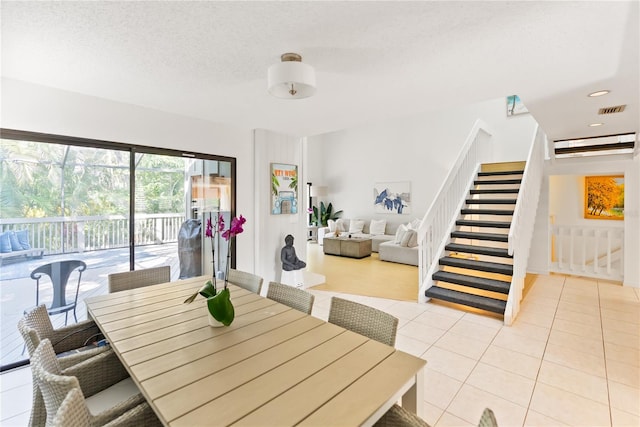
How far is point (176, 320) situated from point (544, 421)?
93.6 inches

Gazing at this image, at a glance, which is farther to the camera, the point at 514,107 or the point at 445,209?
the point at 514,107

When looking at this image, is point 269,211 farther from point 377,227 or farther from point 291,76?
→ point 377,227

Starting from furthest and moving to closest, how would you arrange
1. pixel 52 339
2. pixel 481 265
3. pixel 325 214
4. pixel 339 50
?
pixel 325 214
pixel 481 265
pixel 339 50
pixel 52 339

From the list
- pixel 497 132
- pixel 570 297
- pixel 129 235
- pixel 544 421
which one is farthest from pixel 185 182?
pixel 497 132

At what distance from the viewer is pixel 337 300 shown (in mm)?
1884

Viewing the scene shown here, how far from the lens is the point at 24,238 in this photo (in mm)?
2691

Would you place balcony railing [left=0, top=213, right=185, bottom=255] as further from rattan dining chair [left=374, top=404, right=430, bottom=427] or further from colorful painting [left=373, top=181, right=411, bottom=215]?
colorful painting [left=373, top=181, right=411, bottom=215]

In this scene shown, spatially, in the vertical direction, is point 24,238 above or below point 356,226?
above

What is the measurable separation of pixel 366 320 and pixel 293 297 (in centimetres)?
59

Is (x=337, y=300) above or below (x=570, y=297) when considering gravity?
above

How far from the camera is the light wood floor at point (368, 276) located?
4602 millimetres

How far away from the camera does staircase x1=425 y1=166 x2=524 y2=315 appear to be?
147 inches

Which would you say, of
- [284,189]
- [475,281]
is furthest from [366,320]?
[284,189]

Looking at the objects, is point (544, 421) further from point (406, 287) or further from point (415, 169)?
point (415, 169)
